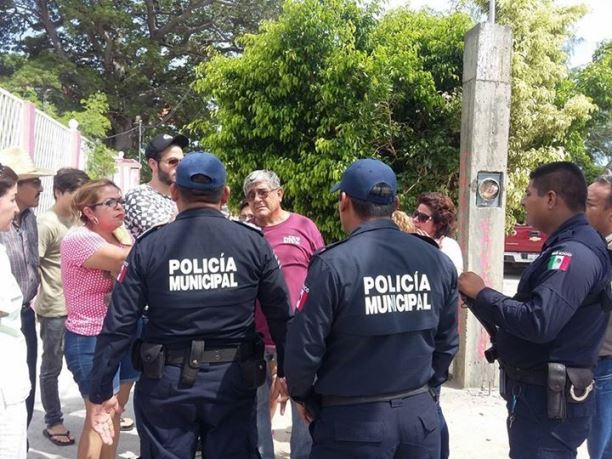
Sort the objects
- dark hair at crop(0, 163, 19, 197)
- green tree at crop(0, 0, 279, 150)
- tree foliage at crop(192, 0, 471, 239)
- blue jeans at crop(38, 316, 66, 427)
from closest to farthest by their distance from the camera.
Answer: dark hair at crop(0, 163, 19, 197)
blue jeans at crop(38, 316, 66, 427)
tree foliage at crop(192, 0, 471, 239)
green tree at crop(0, 0, 279, 150)

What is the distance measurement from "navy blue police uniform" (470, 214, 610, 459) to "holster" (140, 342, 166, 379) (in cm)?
132

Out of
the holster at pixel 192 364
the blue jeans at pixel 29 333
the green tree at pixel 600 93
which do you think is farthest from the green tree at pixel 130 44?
the holster at pixel 192 364

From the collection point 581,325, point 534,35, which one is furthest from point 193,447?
point 534,35

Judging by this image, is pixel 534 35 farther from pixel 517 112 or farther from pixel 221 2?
pixel 221 2

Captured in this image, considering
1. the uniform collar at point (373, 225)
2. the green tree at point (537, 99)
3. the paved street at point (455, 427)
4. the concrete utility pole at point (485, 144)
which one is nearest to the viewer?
the uniform collar at point (373, 225)

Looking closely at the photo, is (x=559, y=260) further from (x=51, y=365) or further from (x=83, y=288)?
(x=51, y=365)

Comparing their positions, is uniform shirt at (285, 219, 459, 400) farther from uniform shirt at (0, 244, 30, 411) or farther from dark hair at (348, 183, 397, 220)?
uniform shirt at (0, 244, 30, 411)

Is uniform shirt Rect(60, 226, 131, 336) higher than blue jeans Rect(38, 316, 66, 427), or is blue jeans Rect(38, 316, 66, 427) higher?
uniform shirt Rect(60, 226, 131, 336)

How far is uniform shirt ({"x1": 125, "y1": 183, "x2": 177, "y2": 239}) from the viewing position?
3529mm

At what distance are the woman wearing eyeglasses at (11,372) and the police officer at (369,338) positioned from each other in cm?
110

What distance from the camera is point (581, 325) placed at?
7.99 feet

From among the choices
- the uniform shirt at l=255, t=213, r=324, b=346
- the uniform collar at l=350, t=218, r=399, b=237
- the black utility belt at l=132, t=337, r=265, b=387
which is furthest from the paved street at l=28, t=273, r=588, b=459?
the uniform collar at l=350, t=218, r=399, b=237

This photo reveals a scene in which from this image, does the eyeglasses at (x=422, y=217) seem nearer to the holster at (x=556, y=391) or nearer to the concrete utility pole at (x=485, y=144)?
the concrete utility pole at (x=485, y=144)

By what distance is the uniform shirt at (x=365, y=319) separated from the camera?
2146 millimetres
